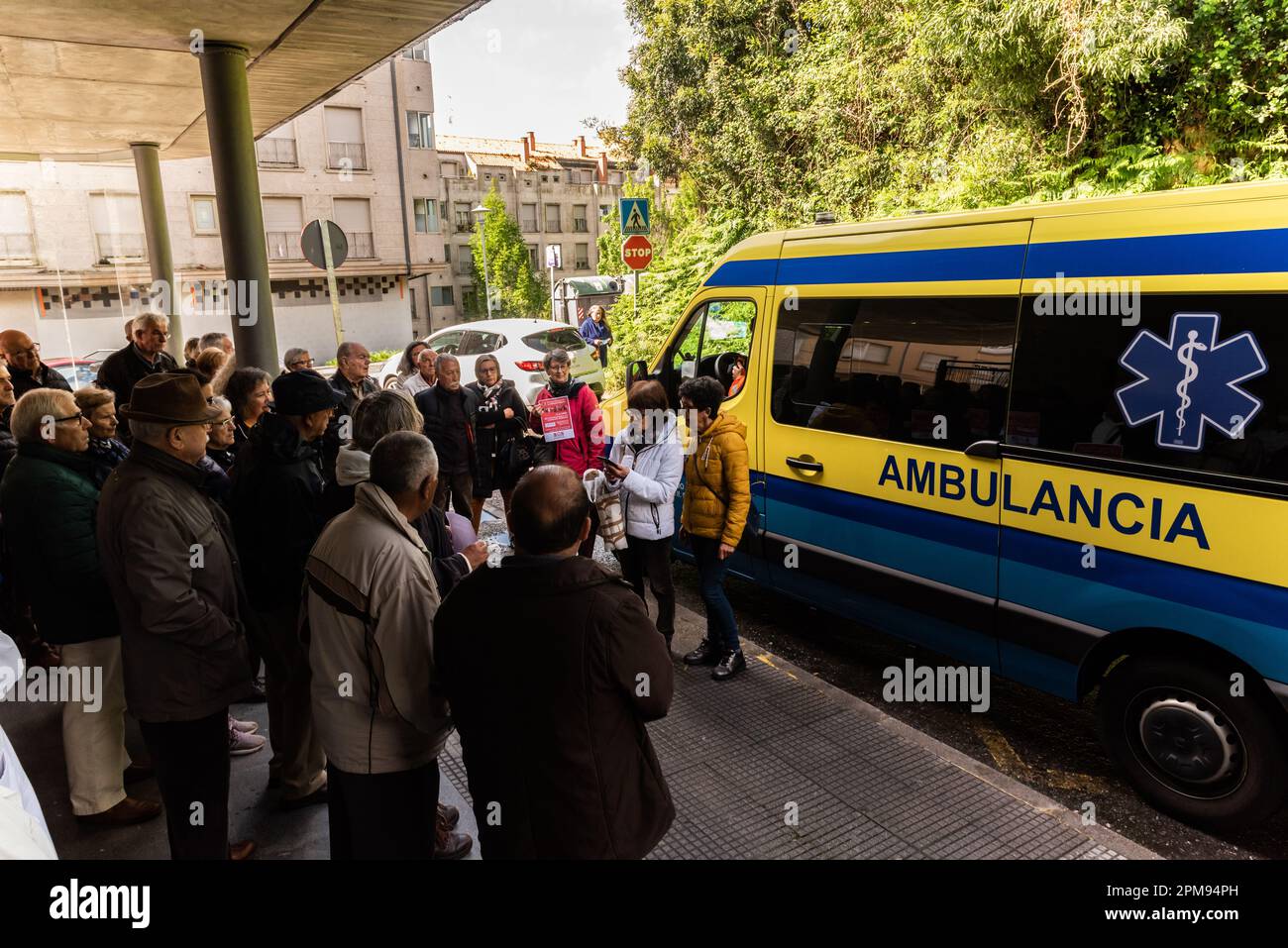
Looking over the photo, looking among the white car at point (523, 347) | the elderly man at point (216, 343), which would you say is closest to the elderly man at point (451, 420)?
the elderly man at point (216, 343)

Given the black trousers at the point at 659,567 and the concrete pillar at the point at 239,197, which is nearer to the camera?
the black trousers at the point at 659,567

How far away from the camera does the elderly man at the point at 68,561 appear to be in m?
3.32

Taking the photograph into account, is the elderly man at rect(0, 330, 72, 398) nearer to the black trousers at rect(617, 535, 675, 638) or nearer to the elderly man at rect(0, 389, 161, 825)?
the elderly man at rect(0, 389, 161, 825)

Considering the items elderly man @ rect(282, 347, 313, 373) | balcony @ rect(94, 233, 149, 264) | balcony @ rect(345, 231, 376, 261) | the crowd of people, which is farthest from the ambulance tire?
balcony @ rect(345, 231, 376, 261)

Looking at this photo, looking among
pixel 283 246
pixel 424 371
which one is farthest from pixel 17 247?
pixel 424 371

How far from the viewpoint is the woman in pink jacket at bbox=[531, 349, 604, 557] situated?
623 centimetres

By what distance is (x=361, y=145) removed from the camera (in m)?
34.0

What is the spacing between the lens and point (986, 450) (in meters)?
4.11

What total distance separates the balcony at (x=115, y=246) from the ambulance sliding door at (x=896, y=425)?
30.7 m

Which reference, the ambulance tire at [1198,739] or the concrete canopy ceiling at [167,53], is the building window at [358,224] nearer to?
the concrete canopy ceiling at [167,53]

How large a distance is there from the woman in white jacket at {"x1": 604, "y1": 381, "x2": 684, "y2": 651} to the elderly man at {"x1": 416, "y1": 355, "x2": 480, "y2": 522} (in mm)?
2262

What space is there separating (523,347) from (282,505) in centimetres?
1149
